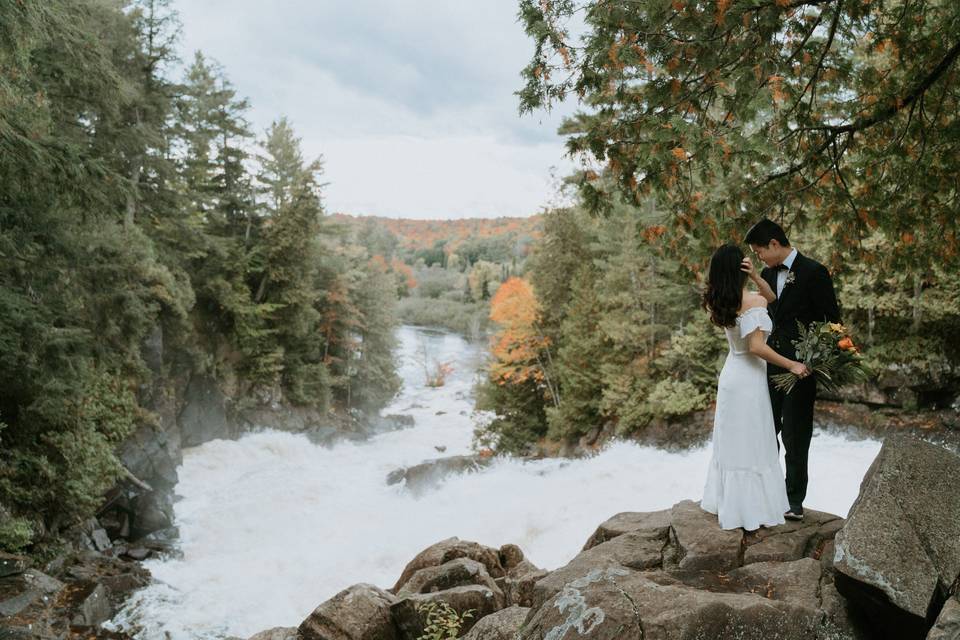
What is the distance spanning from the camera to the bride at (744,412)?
3998mm

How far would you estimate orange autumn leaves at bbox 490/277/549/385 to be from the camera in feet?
77.6

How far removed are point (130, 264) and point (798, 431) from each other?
519 inches

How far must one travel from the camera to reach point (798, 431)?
421cm

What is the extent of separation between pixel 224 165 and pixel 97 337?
53.3 ft

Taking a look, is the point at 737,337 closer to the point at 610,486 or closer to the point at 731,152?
the point at 731,152

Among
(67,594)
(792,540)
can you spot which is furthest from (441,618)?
(67,594)

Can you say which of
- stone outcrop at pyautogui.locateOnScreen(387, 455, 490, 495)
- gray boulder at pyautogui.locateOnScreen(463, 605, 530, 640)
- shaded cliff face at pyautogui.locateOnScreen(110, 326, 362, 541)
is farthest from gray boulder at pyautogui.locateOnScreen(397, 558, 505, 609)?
stone outcrop at pyautogui.locateOnScreen(387, 455, 490, 495)

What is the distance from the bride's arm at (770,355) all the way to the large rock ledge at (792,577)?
658mm

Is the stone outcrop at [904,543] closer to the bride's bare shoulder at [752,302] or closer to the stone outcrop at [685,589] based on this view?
the stone outcrop at [685,589]

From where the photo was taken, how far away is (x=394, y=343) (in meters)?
33.8

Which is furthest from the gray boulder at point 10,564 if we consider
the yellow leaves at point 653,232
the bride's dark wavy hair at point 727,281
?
the bride's dark wavy hair at point 727,281

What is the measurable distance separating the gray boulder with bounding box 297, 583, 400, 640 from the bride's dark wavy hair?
444 centimetres

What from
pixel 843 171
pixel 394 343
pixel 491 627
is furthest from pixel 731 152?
pixel 394 343

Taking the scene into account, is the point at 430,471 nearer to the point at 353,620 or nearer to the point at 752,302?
the point at 353,620
